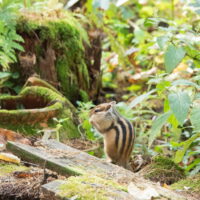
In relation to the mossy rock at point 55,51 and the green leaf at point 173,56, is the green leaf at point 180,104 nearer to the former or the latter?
the green leaf at point 173,56

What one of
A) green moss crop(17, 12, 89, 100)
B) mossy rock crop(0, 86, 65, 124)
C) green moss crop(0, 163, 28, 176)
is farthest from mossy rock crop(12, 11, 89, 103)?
green moss crop(0, 163, 28, 176)

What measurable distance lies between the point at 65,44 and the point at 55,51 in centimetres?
19

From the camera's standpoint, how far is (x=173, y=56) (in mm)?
3521

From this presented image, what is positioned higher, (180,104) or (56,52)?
(180,104)

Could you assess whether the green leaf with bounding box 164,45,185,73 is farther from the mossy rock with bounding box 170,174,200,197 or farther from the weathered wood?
the mossy rock with bounding box 170,174,200,197

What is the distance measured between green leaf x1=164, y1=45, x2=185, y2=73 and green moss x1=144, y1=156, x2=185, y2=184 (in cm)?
190

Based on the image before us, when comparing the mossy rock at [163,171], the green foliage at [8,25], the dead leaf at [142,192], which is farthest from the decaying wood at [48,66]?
the dead leaf at [142,192]

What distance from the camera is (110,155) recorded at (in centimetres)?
529

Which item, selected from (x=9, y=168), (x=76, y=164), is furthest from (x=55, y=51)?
(x=76, y=164)

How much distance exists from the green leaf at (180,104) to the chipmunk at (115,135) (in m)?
1.86

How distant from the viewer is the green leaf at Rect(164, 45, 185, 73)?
348 centimetres

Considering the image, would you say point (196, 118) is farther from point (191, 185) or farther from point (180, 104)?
point (191, 185)

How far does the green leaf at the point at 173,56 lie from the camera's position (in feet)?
11.4

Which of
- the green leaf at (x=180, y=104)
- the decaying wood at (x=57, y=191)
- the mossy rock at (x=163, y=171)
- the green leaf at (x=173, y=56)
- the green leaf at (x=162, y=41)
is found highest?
the green leaf at (x=162, y=41)
